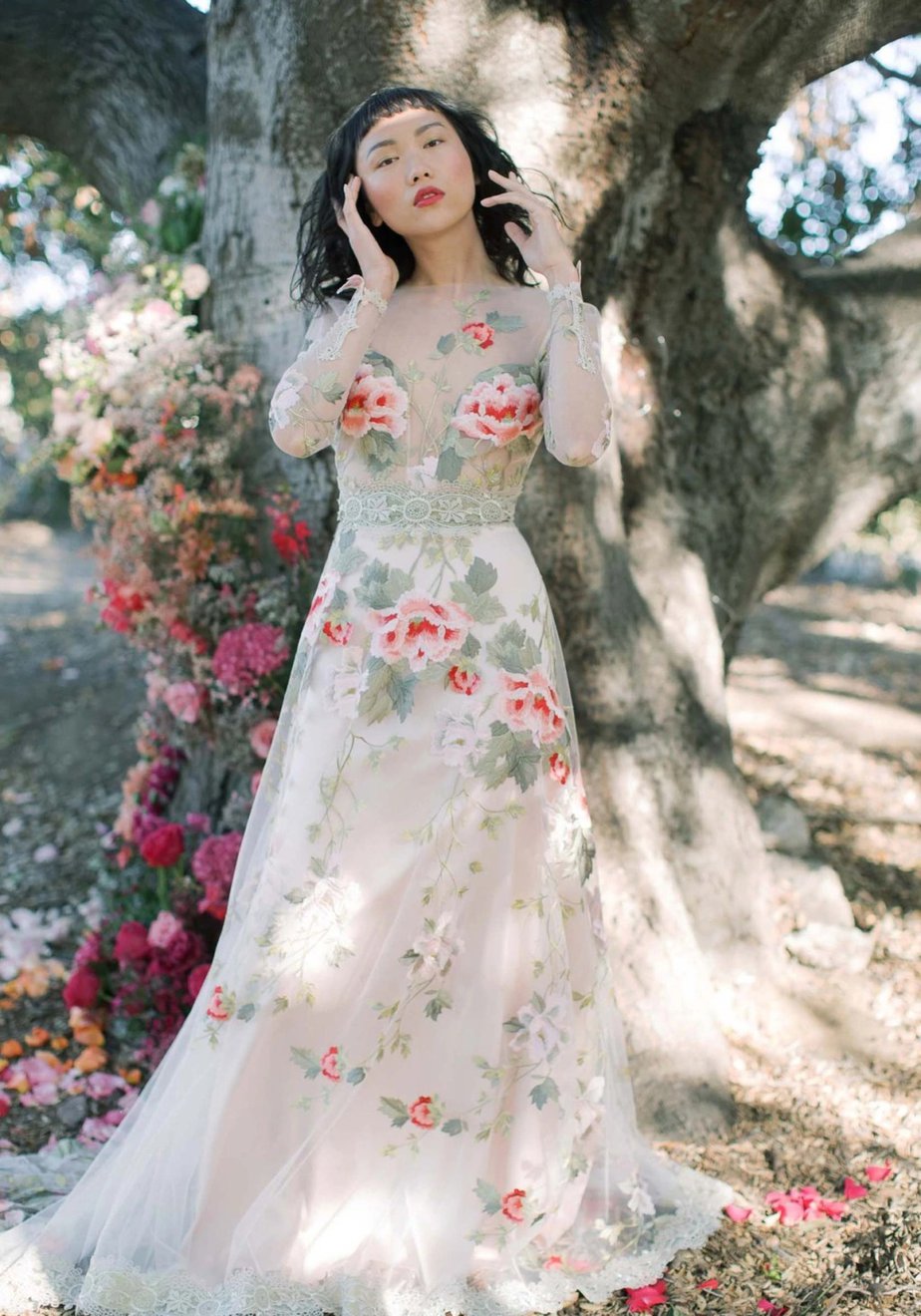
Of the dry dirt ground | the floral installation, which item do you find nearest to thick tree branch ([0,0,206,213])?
the floral installation

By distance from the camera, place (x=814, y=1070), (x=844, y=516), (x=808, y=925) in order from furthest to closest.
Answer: (x=844, y=516) → (x=808, y=925) → (x=814, y=1070)

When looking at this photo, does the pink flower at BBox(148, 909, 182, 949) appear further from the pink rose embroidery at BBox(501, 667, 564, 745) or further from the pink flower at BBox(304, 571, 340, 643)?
the pink rose embroidery at BBox(501, 667, 564, 745)

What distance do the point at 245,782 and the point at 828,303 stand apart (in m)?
2.42

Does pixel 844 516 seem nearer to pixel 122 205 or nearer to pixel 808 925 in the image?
pixel 808 925

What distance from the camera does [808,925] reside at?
388 centimetres

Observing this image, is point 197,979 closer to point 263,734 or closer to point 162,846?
point 162,846

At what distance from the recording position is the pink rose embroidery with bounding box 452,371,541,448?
237 centimetres

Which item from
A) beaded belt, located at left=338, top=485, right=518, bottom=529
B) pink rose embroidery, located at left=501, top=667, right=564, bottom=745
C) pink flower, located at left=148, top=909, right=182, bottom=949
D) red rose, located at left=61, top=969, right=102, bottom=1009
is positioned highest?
beaded belt, located at left=338, top=485, right=518, bottom=529

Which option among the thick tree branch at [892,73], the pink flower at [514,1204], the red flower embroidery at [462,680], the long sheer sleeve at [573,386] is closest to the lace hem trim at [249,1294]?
the pink flower at [514,1204]

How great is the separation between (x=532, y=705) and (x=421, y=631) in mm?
261

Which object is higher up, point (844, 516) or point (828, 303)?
point (828, 303)

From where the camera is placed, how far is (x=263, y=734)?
3291 millimetres

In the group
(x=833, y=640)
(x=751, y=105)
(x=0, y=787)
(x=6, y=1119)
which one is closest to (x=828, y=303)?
(x=751, y=105)

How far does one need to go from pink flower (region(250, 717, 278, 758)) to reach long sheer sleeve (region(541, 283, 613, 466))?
4.25ft
